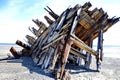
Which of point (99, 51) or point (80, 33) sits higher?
point (80, 33)

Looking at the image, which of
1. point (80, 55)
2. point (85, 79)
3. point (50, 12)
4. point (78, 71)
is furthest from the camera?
point (50, 12)

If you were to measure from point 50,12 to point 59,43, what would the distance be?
4.93m

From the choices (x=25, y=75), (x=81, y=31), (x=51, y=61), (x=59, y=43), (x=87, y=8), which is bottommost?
(x=25, y=75)

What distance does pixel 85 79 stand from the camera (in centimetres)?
994

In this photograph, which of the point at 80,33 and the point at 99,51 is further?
the point at 80,33

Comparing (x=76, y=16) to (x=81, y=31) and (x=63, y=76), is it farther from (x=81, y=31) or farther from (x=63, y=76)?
(x=63, y=76)

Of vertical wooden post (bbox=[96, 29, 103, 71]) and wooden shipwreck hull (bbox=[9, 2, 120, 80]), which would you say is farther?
vertical wooden post (bbox=[96, 29, 103, 71])

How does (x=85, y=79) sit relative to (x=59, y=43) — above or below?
below

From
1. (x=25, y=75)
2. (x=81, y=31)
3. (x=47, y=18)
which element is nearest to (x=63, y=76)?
(x=25, y=75)

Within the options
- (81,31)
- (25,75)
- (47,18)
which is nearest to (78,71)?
(81,31)

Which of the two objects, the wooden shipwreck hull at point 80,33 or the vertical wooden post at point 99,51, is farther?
the vertical wooden post at point 99,51

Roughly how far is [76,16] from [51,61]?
2.37 meters

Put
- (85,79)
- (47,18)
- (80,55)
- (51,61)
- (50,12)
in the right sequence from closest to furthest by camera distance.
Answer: (85,79), (51,61), (80,55), (50,12), (47,18)

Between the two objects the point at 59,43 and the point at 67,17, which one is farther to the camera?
the point at 67,17
